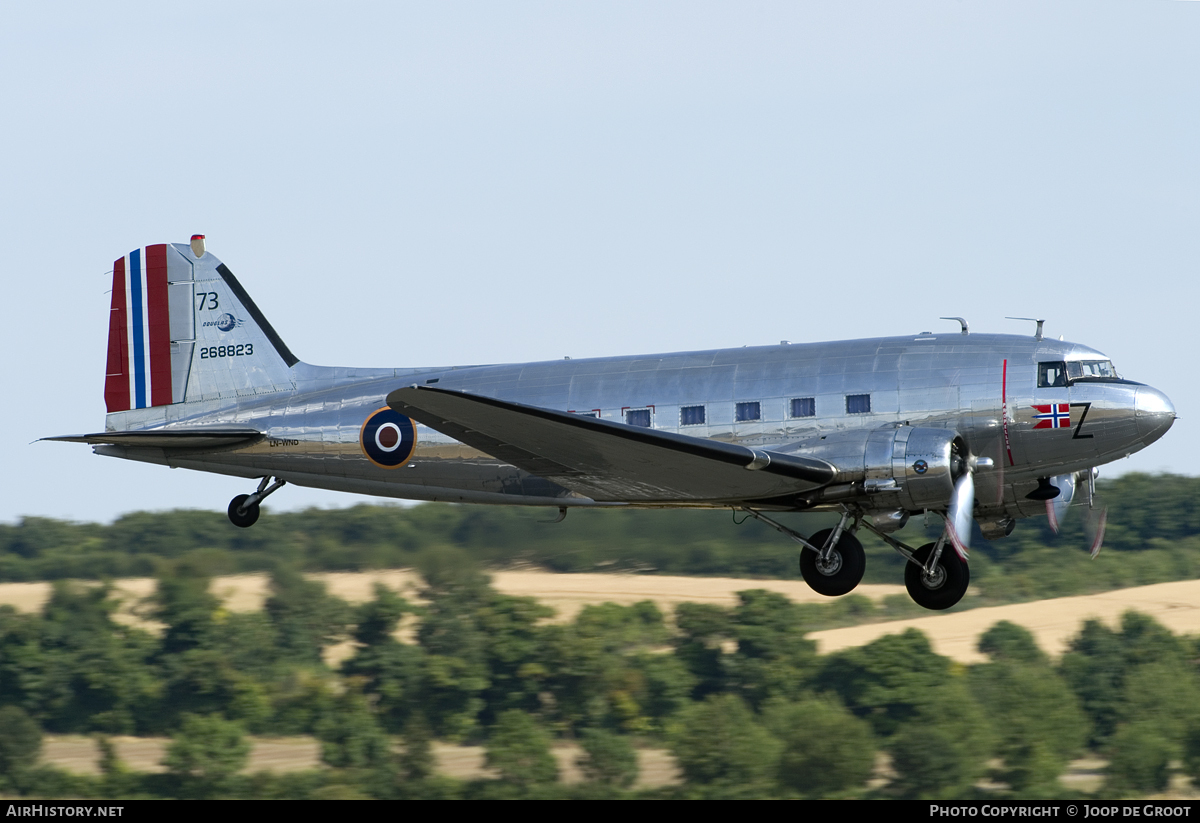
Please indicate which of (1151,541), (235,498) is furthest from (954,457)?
(1151,541)

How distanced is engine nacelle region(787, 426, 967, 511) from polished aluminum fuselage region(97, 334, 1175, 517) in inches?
2.0

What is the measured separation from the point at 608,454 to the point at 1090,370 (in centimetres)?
654

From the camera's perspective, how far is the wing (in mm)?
15805

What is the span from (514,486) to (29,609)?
40.7 m

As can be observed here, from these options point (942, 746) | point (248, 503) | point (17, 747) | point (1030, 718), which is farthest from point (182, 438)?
point (1030, 718)

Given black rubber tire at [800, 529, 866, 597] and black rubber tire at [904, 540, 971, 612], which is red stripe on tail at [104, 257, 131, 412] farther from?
black rubber tire at [904, 540, 971, 612]

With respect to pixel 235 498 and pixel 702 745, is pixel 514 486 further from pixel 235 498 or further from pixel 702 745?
pixel 702 745

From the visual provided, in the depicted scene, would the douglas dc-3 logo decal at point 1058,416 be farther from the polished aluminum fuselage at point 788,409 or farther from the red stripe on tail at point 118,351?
the red stripe on tail at point 118,351

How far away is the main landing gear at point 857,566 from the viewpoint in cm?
1767

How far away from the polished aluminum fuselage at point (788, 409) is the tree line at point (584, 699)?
2845cm

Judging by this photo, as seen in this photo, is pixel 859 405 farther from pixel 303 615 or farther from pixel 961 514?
pixel 303 615

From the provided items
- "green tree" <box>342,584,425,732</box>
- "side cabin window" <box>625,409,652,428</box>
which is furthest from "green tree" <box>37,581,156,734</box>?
"side cabin window" <box>625,409,652,428</box>

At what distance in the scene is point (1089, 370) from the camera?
17.8 metres

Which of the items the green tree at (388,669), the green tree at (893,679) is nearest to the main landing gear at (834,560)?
the green tree at (388,669)
